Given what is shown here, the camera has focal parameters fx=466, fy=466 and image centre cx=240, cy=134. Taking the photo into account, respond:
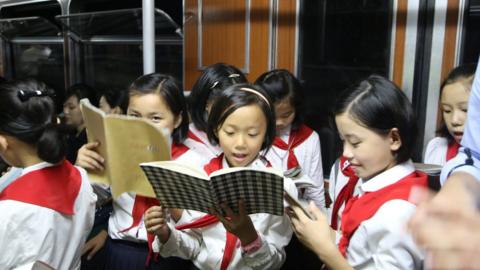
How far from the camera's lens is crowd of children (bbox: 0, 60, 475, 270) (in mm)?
1149

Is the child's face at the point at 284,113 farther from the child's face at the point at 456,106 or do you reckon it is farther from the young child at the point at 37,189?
the young child at the point at 37,189

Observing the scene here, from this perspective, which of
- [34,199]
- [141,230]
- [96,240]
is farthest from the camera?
[96,240]

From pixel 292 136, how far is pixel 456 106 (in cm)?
79

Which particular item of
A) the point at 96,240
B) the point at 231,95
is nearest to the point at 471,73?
the point at 231,95

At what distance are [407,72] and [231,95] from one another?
103 centimetres

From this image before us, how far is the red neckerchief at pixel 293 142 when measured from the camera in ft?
7.11

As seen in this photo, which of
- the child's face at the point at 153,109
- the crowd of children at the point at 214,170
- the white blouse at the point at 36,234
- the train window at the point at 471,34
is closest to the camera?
the crowd of children at the point at 214,170

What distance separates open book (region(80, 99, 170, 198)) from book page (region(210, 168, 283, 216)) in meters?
0.26

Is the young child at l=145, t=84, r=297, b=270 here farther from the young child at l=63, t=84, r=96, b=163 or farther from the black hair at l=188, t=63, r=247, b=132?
the young child at l=63, t=84, r=96, b=163

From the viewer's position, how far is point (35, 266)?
46.3 inches

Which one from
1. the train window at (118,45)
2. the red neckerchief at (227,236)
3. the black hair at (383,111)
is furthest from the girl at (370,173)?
the train window at (118,45)

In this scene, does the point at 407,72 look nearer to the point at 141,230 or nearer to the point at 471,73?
the point at 471,73

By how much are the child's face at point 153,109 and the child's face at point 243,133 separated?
0.33m

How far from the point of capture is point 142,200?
163cm
